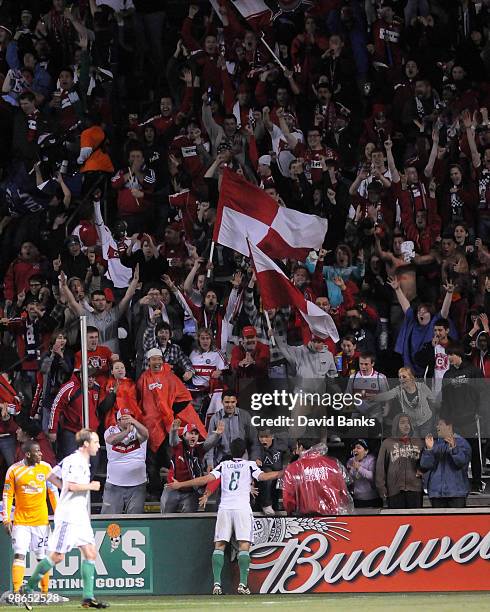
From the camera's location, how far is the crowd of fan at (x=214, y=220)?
643 inches

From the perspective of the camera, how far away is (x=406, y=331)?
17516 mm

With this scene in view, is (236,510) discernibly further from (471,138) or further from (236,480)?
(471,138)

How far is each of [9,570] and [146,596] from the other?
151 centimetres

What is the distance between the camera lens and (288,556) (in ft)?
51.9

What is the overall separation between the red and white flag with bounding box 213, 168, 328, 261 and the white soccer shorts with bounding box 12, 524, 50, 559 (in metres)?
4.09

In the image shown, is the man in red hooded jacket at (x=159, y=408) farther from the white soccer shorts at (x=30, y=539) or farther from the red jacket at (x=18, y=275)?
the red jacket at (x=18, y=275)

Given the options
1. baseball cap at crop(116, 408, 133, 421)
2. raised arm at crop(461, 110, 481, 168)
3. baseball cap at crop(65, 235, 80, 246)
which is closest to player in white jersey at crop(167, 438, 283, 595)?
baseball cap at crop(116, 408, 133, 421)

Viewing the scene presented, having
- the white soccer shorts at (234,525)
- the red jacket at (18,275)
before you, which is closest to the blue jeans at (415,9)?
the red jacket at (18,275)

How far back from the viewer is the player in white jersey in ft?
50.6

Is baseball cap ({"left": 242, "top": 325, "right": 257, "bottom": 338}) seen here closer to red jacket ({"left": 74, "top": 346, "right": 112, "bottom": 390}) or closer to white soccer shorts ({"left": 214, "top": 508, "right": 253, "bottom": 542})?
red jacket ({"left": 74, "top": 346, "right": 112, "bottom": 390})

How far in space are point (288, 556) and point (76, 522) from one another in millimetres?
2901

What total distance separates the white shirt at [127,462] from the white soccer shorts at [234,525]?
4.12 ft

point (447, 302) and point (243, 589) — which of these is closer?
point (243, 589)

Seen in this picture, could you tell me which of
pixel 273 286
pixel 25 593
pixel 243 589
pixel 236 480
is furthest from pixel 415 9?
pixel 25 593
